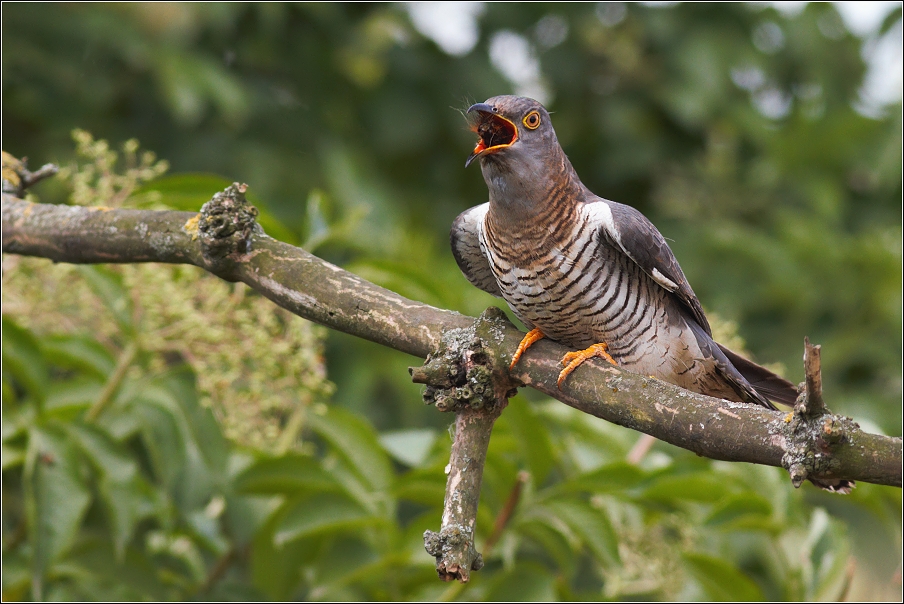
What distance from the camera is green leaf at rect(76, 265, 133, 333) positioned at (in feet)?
6.82

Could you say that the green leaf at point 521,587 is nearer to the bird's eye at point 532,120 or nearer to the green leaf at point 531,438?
the green leaf at point 531,438

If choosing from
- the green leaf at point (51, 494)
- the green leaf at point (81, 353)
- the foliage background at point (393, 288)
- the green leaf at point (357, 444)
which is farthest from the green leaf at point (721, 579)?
the green leaf at point (81, 353)

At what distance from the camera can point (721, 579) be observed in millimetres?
1971

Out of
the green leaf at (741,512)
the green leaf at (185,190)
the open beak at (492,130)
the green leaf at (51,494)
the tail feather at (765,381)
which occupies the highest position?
the open beak at (492,130)

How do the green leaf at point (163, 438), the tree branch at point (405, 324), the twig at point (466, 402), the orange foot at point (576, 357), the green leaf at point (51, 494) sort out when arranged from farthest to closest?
the green leaf at point (163, 438) < the green leaf at point (51, 494) < the orange foot at point (576, 357) < the twig at point (466, 402) < the tree branch at point (405, 324)

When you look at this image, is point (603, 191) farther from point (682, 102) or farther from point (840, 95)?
point (840, 95)

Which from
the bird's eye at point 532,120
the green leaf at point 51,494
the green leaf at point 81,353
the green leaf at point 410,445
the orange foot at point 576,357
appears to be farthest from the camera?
the green leaf at point 410,445

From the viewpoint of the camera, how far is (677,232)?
4.35 meters

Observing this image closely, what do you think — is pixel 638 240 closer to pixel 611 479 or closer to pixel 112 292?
pixel 611 479

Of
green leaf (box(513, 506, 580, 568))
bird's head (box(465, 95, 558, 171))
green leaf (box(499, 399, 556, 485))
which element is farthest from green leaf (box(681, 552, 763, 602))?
bird's head (box(465, 95, 558, 171))

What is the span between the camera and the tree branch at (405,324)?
119 centimetres

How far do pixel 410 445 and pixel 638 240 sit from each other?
0.93 metres

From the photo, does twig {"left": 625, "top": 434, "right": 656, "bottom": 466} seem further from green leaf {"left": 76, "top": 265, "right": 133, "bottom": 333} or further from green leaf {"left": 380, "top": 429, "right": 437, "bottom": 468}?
green leaf {"left": 76, "top": 265, "right": 133, "bottom": 333}

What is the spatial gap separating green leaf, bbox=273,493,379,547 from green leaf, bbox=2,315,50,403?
64 cm
